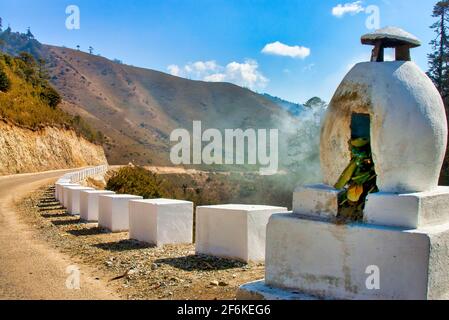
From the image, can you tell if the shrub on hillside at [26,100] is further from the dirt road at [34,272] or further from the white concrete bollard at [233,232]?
the white concrete bollard at [233,232]

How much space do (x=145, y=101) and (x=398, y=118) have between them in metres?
122

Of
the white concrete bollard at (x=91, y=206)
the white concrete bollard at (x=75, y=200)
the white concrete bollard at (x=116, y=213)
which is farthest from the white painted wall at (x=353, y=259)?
the white concrete bollard at (x=75, y=200)

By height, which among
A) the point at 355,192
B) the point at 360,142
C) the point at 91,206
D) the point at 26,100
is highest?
the point at 26,100

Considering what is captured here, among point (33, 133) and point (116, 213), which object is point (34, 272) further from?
point (33, 133)

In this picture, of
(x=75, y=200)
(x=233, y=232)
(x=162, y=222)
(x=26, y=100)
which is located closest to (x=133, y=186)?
(x=75, y=200)

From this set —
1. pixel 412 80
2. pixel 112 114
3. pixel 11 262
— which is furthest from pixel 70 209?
pixel 112 114

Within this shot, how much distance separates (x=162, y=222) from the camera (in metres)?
9.28

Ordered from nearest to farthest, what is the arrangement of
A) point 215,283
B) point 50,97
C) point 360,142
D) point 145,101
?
1. point 360,142
2. point 215,283
3. point 50,97
4. point 145,101

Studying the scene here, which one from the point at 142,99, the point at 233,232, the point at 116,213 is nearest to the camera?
the point at 233,232

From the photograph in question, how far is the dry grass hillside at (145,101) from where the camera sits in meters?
100

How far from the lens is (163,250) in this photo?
8.95 m

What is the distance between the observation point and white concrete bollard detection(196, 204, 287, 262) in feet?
25.4

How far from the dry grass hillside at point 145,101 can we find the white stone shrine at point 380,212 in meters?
80.0

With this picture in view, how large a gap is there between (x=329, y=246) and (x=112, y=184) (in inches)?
631
